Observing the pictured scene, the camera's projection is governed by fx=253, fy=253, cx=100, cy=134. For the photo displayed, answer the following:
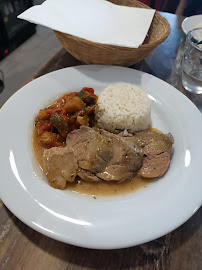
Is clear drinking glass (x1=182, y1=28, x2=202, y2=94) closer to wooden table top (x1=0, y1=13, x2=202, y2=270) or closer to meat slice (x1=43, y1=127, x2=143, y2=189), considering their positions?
meat slice (x1=43, y1=127, x2=143, y2=189)

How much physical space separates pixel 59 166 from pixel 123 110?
831 millimetres

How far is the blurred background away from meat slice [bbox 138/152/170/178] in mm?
3143

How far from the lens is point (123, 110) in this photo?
229cm

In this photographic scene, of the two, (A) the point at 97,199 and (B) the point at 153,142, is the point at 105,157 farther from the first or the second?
(B) the point at 153,142

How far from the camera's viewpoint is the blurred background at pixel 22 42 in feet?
14.7

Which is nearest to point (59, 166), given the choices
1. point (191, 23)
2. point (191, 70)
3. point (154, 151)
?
point (154, 151)

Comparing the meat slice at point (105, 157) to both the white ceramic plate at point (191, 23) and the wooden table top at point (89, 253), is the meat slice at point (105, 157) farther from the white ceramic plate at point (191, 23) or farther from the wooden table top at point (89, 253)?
the white ceramic plate at point (191, 23)

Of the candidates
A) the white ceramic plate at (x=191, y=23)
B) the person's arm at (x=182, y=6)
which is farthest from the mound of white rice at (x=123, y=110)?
the person's arm at (x=182, y=6)

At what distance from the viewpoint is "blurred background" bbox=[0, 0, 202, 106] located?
4.48 metres

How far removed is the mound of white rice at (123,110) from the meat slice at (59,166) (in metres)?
0.58

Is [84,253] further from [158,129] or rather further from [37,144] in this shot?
[158,129]

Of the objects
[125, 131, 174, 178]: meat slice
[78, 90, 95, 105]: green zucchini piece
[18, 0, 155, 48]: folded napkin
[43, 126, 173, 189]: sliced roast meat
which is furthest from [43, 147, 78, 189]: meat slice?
[18, 0, 155, 48]: folded napkin

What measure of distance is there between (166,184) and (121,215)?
A: 0.44m

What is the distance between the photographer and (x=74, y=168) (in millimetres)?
1811
